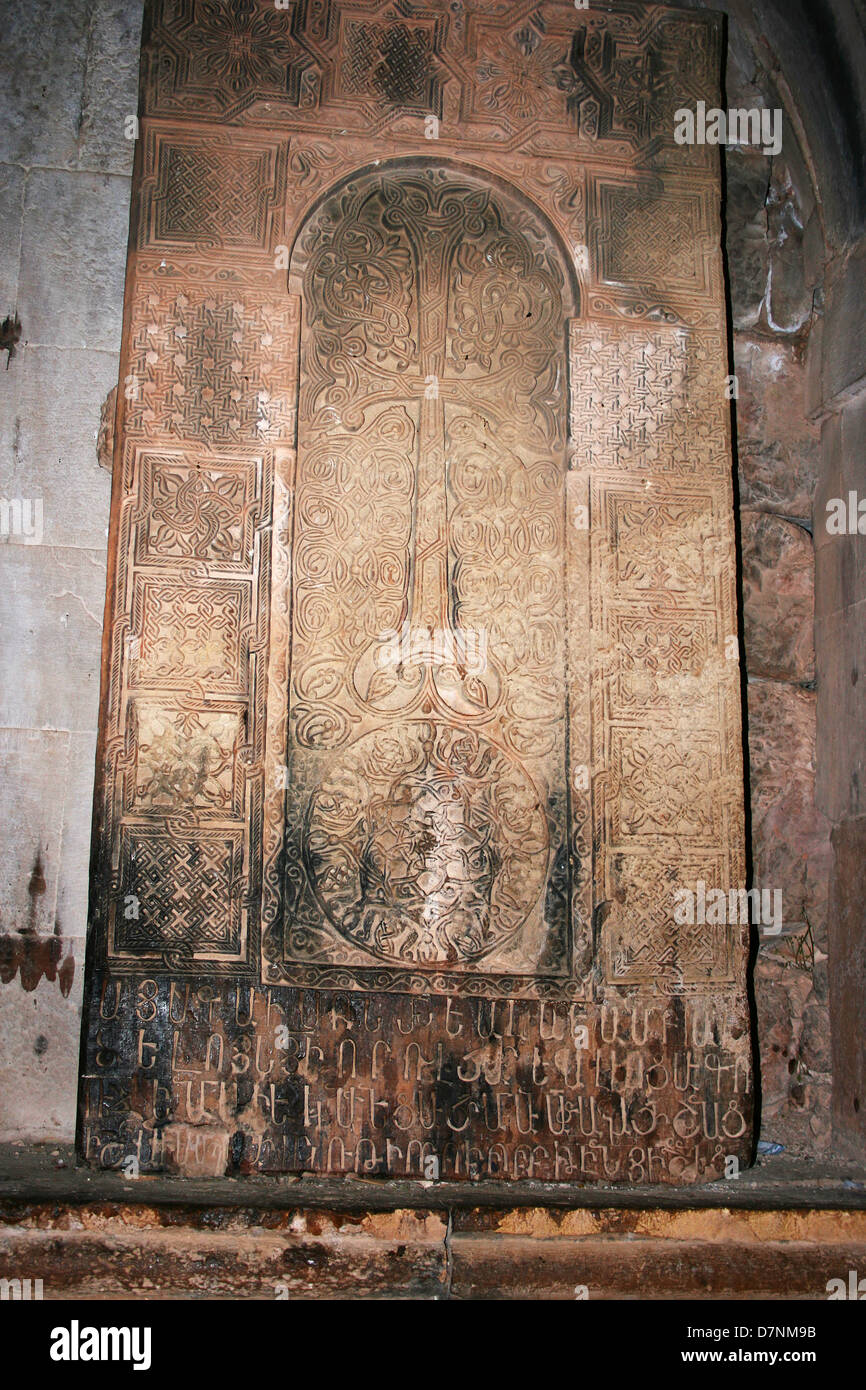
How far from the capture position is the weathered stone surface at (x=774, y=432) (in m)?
4.80

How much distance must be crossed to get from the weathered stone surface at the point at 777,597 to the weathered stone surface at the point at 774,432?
100 mm

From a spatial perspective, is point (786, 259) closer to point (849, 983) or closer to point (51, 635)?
point (849, 983)

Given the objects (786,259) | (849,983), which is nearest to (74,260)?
(786,259)

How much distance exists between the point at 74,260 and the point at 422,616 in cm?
183

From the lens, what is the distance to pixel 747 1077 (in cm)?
402

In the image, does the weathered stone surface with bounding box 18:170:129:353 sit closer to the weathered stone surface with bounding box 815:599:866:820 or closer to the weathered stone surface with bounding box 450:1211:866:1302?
the weathered stone surface with bounding box 815:599:866:820

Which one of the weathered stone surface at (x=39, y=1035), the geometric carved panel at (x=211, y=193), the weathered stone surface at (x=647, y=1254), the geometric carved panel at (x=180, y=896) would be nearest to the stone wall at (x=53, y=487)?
the weathered stone surface at (x=39, y=1035)

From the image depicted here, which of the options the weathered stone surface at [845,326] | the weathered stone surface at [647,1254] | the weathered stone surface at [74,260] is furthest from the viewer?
the weathered stone surface at [845,326]

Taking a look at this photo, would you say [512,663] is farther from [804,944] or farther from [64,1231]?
[64,1231]

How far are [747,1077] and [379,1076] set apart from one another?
122 cm

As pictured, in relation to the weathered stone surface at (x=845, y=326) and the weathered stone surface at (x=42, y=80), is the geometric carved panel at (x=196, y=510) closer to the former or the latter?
the weathered stone surface at (x=42, y=80)

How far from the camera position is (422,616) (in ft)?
13.9

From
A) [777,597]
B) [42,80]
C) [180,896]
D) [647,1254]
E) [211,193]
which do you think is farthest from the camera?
[777,597]

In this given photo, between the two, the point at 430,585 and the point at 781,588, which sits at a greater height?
the point at 781,588
